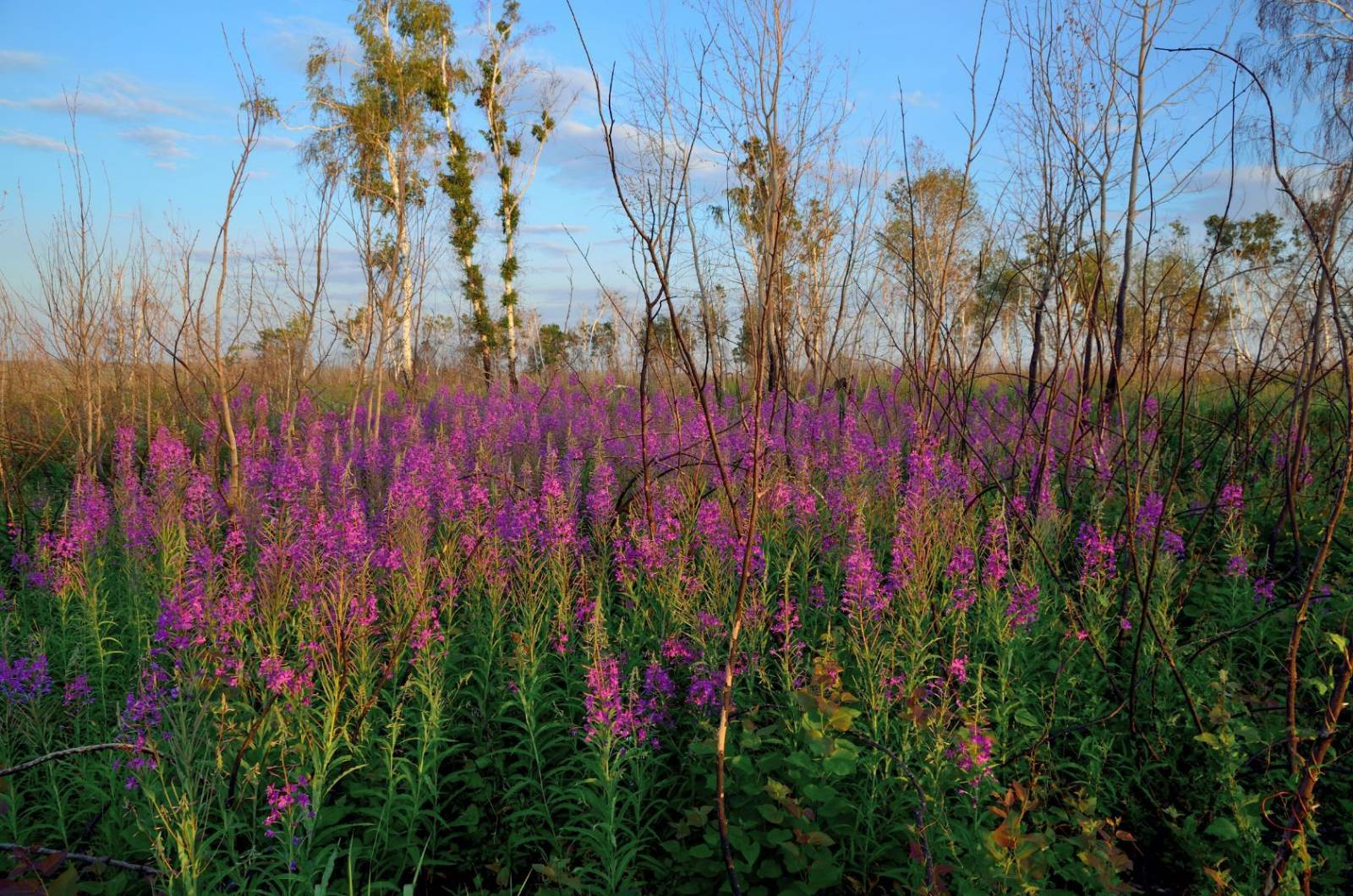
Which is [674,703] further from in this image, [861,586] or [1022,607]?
[1022,607]

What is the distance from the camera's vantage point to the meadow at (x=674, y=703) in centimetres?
255

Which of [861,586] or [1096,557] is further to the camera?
[1096,557]

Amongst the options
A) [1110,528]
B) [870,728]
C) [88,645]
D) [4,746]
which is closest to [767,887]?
[870,728]

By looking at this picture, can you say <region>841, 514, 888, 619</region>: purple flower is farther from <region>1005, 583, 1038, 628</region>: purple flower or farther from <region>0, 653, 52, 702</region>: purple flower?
<region>0, 653, 52, 702</region>: purple flower

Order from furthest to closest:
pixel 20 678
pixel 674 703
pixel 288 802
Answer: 1. pixel 674 703
2. pixel 20 678
3. pixel 288 802

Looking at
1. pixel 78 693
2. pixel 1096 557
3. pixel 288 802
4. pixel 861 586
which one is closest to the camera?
pixel 288 802

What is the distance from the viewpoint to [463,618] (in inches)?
167

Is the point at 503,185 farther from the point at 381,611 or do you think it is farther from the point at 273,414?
the point at 381,611

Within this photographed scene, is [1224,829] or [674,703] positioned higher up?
[1224,829]

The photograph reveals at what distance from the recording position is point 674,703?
3600 mm

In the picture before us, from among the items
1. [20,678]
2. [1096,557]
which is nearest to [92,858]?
[20,678]

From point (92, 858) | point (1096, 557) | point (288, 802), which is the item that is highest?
point (1096, 557)

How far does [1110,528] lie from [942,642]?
2623 millimetres

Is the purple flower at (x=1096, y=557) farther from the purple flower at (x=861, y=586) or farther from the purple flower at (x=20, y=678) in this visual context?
the purple flower at (x=20, y=678)
